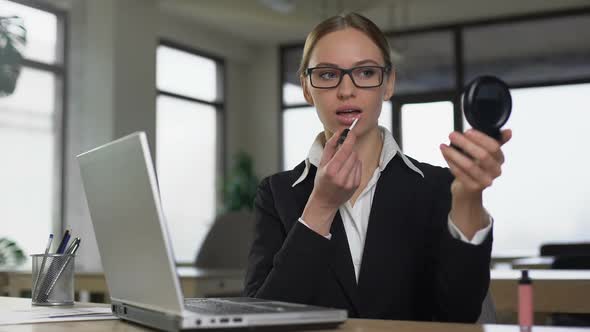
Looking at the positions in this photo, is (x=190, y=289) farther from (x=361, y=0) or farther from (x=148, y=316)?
(x=361, y=0)

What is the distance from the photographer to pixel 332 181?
1.17 metres

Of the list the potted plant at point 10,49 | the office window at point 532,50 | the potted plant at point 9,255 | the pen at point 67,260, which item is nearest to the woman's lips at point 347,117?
the pen at point 67,260

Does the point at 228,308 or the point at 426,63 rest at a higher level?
the point at 426,63

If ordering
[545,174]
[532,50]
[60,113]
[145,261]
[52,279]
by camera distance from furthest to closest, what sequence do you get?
[532,50] < [545,174] < [60,113] < [52,279] < [145,261]

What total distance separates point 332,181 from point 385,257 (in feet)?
0.85

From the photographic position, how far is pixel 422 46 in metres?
8.41

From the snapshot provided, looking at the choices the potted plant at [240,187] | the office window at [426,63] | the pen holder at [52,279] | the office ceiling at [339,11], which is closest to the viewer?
the pen holder at [52,279]

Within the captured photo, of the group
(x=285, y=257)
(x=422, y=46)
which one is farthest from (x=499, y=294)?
(x=422, y=46)

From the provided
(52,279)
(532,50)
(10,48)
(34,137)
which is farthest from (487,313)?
(532,50)

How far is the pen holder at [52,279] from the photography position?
164 centimetres

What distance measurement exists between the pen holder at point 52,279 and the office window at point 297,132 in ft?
24.1

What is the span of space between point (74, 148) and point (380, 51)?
5827 millimetres

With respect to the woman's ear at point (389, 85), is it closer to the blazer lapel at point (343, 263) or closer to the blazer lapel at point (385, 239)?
the blazer lapel at point (385, 239)

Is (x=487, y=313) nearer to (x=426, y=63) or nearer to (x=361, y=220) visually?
(x=361, y=220)
